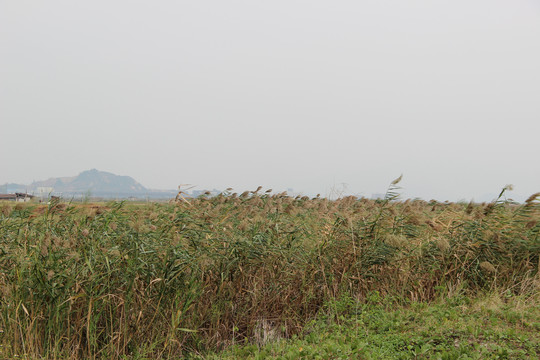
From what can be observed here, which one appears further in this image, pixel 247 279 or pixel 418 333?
pixel 247 279

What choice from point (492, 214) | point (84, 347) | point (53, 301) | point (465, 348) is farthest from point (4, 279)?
point (492, 214)

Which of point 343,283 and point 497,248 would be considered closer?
point 343,283

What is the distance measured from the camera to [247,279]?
18.8ft

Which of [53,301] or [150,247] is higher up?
[150,247]

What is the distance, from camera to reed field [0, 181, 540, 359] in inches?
183

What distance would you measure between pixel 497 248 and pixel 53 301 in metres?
6.56

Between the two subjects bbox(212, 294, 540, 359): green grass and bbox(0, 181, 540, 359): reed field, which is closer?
bbox(212, 294, 540, 359): green grass

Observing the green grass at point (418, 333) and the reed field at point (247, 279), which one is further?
the reed field at point (247, 279)

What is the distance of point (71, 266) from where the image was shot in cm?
471

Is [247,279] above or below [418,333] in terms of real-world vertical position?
above

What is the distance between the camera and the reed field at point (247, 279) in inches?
183

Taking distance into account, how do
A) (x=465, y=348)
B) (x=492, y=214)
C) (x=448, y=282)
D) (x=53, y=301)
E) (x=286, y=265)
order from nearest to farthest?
(x=465, y=348) < (x=53, y=301) < (x=286, y=265) < (x=448, y=282) < (x=492, y=214)

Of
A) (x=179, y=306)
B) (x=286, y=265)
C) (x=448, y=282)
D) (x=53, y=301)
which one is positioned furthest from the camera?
(x=448, y=282)

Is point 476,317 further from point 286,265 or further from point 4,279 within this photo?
point 4,279
